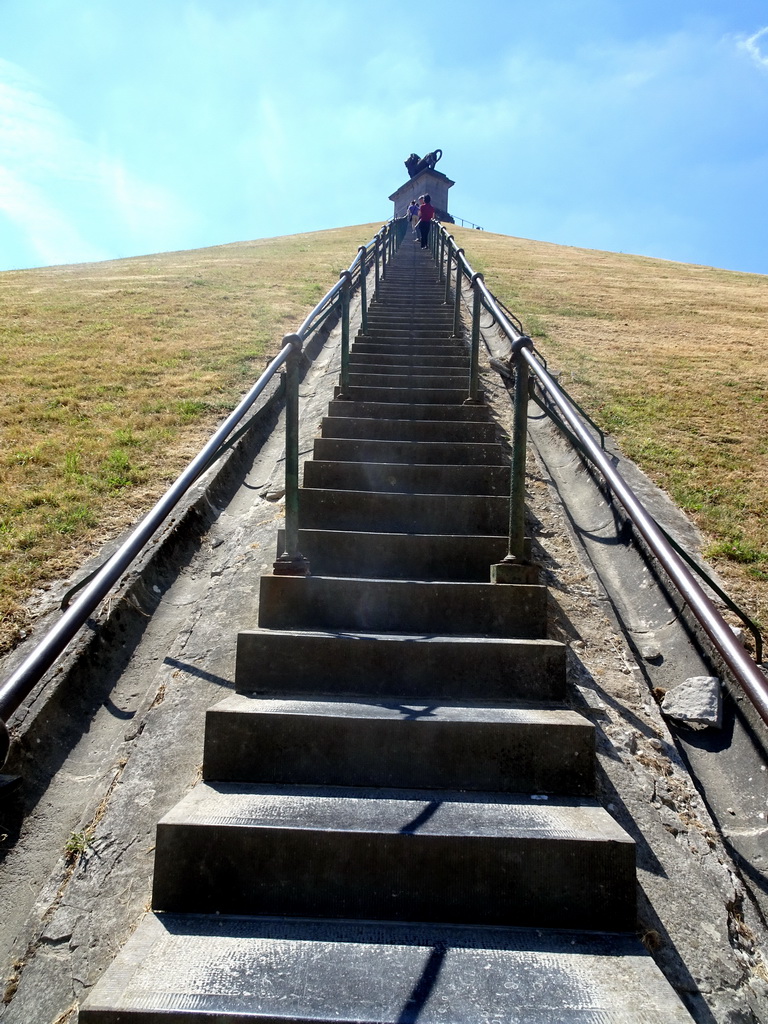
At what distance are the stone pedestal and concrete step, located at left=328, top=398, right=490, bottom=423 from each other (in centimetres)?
3333

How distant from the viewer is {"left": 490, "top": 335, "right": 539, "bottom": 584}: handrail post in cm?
303

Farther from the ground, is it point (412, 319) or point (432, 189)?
point (432, 189)

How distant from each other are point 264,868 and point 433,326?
6806 millimetres

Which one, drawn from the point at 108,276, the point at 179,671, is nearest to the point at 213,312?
the point at 108,276

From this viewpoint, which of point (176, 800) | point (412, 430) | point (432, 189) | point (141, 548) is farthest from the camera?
point (432, 189)

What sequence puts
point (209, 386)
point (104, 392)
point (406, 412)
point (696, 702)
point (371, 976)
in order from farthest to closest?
point (209, 386) → point (104, 392) → point (406, 412) → point (696, 702) → point (371, 976)

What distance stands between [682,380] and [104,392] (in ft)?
19.1

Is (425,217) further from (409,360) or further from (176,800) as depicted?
(176,800)

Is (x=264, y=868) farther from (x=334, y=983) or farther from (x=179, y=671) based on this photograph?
(x=179, y=671)

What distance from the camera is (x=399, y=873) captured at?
1.99 metres

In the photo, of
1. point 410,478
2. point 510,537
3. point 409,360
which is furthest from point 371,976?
point 409,360

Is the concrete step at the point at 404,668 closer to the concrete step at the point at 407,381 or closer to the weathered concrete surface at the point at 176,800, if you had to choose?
the weathered concrete surface at the point at 176,800

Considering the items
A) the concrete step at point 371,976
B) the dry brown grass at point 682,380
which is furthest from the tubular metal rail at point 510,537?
the dry brown grass at point 682,380

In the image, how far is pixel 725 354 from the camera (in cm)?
900
